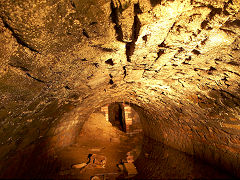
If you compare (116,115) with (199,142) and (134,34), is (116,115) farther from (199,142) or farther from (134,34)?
(134,34)

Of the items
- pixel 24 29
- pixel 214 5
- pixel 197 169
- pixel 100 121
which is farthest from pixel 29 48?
pixel 100 121

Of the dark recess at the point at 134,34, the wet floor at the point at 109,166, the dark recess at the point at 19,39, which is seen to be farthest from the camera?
the wet floor at the point at 109,166

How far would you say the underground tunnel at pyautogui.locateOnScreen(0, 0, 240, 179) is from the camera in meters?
1.15

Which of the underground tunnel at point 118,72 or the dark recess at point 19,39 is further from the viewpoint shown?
the underground tunnel at point 118,72

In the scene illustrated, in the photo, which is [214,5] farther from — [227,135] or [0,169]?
[0,169]

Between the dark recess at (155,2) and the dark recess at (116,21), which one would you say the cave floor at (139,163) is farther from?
the dark recess at (155,2)

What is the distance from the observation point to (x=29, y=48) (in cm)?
124

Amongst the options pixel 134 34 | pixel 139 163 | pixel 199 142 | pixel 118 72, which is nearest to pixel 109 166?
pixel 139 163

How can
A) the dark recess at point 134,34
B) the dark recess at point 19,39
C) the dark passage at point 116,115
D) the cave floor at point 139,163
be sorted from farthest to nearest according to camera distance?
the dark passage at point 116,115
the cave floor at point 139,163
the dark recess at point 134,34
the dark recess at point 19,39

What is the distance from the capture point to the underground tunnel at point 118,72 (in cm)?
115

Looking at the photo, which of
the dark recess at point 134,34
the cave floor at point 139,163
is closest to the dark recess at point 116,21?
the dark recess at point 134,34

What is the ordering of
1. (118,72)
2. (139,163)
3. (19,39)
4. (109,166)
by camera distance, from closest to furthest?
1. (19,39)
2. (118,72)
3. (109,166)
4. (139,163)

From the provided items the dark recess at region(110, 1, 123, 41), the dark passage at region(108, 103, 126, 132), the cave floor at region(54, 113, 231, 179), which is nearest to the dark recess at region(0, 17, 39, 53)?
the dark recess at region(110, 1, 123, 41)

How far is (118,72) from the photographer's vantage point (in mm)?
2318
